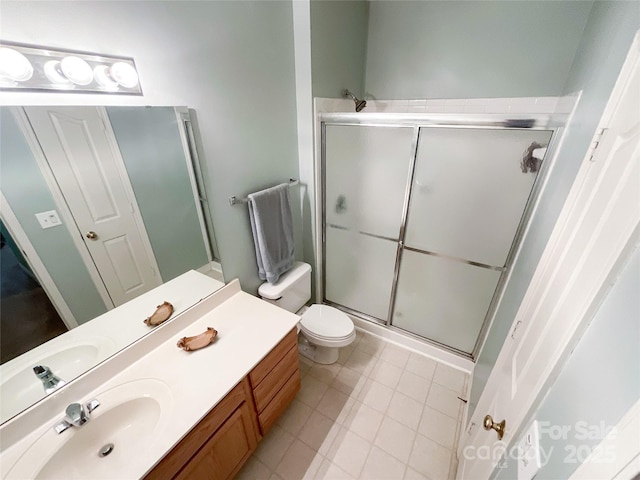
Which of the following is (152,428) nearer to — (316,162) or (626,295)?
(626,295)

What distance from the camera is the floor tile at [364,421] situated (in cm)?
159

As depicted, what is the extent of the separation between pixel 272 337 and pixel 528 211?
1.52 m

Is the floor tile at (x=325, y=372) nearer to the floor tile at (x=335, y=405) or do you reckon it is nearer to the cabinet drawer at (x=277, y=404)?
the floor tile at (x=335, y=405)

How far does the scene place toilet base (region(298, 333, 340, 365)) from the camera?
6.48ft

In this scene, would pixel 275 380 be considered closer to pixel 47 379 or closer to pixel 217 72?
pixel 47 379

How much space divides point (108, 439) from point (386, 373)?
65.0 inches

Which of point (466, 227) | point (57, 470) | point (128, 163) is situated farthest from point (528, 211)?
point (57, 470)

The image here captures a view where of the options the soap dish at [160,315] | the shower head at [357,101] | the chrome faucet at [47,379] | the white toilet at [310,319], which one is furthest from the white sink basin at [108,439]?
the shower head at [357,101]

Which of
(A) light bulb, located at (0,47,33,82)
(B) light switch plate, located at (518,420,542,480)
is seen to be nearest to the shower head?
(A) light bulb, located at (0,47,33,82)

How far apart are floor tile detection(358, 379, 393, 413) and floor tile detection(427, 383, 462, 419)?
28cm

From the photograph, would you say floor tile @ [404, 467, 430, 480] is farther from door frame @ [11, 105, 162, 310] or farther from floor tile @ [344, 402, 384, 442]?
door frame @ [11, 105, 162, 310]

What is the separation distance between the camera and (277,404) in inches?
57.6

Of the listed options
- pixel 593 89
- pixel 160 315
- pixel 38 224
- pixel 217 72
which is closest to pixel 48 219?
pixel 38 224

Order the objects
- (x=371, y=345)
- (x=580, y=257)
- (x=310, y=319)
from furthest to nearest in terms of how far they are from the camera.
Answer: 1. (x=371, y=345)
2. (x=310, y=319)
3. (x=580, y=257)
